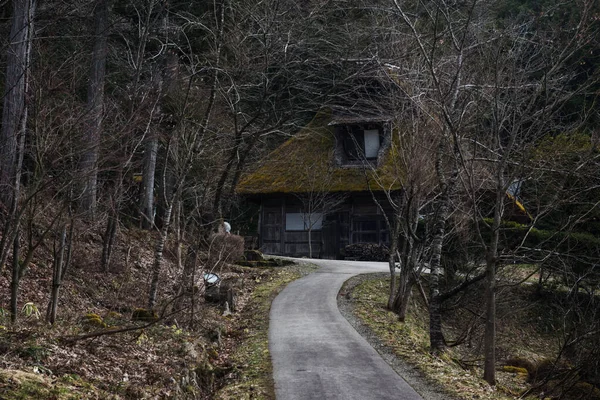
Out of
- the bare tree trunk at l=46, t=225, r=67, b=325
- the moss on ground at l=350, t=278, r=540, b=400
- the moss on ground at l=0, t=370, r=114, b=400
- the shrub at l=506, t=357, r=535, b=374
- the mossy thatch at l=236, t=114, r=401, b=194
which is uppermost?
the mossy thatch at l=236, t=114, r=401, b=194

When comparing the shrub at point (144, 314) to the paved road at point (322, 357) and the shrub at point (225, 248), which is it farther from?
the shrub at point (225, 248)

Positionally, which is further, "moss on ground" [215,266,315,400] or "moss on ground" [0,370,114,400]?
"moss on ground" [215,266,315,400]

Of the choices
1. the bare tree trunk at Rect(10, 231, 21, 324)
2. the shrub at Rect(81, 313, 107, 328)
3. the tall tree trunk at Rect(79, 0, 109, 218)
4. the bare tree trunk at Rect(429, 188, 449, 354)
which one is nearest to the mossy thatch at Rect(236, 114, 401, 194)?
the tall tree trunk at Rect(79, 0, 109, 218)

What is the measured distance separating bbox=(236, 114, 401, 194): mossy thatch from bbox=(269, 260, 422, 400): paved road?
14.1 m

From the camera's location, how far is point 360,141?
36.3m

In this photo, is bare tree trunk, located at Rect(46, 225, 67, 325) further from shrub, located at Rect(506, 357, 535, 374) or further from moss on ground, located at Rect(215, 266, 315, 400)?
shrub, located at Rect(506, 357, 535, 374)

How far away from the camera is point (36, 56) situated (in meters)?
14.5

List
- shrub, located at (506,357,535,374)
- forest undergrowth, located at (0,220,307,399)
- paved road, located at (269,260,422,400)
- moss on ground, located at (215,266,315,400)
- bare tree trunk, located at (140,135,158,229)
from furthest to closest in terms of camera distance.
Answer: bare tree trunk, located at (140,135,158,229)
shrub, located at (506,357,535,374)
moss on ground, located at (215,266,315,400)
paved road, located at (269,260,422,400)
forest undergrowth, located at (0,220,307,399)

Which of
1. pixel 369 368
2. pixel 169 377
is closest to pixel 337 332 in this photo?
pixel 369 368

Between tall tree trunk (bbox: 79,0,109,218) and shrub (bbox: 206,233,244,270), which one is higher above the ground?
tall tree trunk (bbox: 79,0,109,218)

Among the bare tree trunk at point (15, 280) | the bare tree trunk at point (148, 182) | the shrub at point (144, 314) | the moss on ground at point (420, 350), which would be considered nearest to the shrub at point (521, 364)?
the moss on ground at point (420, 350)

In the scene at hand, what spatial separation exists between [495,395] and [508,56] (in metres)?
5.90

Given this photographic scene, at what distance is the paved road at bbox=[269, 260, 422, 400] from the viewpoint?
34.6 feet

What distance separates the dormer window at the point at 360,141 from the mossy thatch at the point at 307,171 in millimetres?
444
